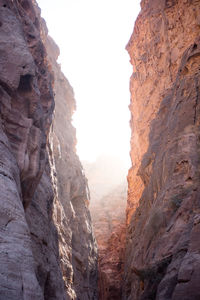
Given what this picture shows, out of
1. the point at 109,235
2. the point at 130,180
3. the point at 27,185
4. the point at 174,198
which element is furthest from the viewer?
the point at 109,235

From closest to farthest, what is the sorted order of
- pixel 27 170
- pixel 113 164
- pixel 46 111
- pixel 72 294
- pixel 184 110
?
pixel 27 170, pixel 184 110, pixel 46 111, pixel 72 294, pixel 113 164

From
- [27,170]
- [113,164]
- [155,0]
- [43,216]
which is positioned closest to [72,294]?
[43,216]

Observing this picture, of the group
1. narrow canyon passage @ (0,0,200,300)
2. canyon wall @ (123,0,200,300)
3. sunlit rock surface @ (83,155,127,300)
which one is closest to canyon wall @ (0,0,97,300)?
narrow canyon passage @ (0,0,200,300)

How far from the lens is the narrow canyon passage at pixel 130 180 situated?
8648 millimetres

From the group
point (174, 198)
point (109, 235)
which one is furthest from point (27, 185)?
point (109, 235)

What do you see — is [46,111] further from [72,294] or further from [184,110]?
[72,294]

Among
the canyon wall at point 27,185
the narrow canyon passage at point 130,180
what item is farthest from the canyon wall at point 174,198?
the canyon wall at point 27,185

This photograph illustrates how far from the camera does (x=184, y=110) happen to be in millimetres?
14094

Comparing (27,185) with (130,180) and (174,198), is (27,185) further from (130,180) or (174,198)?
(130,180)

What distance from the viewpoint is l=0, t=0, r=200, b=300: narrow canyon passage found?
8.65 meters

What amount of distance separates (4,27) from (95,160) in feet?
310

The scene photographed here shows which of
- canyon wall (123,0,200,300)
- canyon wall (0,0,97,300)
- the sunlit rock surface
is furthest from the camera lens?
the sunlit rock surface

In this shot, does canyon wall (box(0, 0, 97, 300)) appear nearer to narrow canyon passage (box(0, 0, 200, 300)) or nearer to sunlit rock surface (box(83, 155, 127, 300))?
narrow canyon passage (box(0, 0, 200, 300))

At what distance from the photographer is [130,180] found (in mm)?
36719
